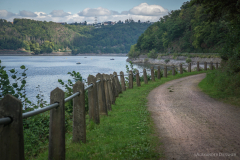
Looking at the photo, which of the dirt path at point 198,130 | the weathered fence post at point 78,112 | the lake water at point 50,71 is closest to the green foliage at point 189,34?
the lake water at point 50,71

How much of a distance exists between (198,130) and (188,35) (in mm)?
99378

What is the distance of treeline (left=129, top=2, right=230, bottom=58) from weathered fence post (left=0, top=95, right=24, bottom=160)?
120 feet

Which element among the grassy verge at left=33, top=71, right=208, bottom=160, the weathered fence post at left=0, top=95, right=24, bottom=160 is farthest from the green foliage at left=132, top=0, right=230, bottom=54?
the weathered fence post at left=0, top=95, right=24, bottom=160

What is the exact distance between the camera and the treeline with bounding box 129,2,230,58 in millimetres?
68250

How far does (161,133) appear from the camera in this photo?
5.93 m

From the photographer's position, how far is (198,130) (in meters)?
6.01

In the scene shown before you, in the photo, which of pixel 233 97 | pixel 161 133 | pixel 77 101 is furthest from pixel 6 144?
pixel 233 97

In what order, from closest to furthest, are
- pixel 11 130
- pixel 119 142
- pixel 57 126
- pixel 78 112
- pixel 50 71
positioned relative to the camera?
1. pixel 11 130
2. pixel 57 126
3. pixel 78 112
4. pixel 119 142
5. pixel 50 71

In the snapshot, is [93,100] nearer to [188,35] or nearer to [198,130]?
[198,130]

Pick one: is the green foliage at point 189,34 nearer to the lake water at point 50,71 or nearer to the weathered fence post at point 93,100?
the lake water at point 50,71

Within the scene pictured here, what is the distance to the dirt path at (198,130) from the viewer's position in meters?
4.48

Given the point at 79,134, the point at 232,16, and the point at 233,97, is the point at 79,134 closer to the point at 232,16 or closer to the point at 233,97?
the point at 233,97

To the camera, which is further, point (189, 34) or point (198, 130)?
point (189, 34)

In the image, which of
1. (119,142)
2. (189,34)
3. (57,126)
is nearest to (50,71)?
(189,34)
